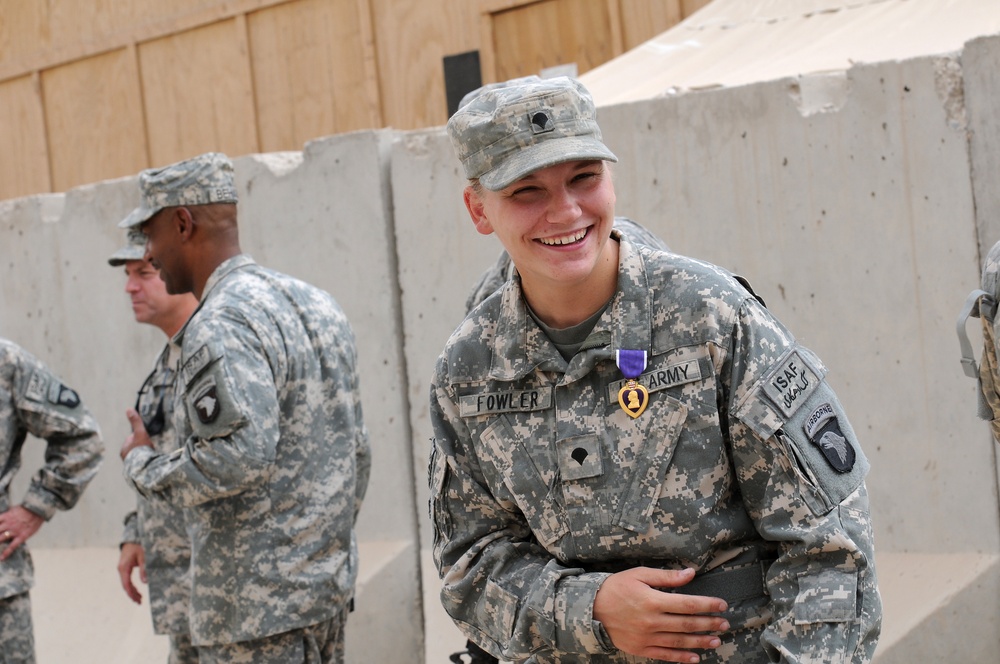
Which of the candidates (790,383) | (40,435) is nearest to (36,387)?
(40,435)

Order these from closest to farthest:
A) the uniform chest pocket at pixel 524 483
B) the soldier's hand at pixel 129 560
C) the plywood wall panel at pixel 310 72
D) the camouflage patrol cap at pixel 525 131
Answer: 1. the camouflage patrol cap at pixel 525 131
2. the uniform chest pocket at pixel 524 483
3. the soldier's hand at pixel 129 560
4. the plywood wall panel at pixel 310 72

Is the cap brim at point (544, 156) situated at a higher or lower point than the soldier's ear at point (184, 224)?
lower

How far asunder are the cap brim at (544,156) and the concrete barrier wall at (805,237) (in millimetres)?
2706

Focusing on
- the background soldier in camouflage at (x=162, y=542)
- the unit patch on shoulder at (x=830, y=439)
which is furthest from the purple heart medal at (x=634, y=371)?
the background soldier in camouflage at (x=162, y=542)

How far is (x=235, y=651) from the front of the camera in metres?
3.57

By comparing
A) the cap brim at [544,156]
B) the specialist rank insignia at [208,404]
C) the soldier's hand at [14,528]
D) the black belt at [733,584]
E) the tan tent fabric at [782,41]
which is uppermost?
the tan tent fabric at [782,41]

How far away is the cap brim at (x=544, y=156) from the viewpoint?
1989 mm

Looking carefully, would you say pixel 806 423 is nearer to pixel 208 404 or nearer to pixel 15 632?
pixel 208 404

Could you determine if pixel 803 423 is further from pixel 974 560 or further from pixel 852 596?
pixel 974 560

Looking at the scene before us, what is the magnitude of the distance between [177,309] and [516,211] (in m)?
2.97

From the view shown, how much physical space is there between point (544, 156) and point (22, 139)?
10210mm

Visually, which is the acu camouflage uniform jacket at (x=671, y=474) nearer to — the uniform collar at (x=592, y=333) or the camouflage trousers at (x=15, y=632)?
the uniform collar at (x=592, y=333)

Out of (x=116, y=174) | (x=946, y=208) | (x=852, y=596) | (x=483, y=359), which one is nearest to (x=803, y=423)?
(x=852, y=596)

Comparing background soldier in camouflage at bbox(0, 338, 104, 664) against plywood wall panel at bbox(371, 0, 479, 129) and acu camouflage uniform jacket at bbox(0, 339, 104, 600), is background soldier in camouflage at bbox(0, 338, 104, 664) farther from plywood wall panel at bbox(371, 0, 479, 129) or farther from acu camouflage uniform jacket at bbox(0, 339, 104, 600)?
plywood wall panel at bbox(371, 0, 479, 129)
